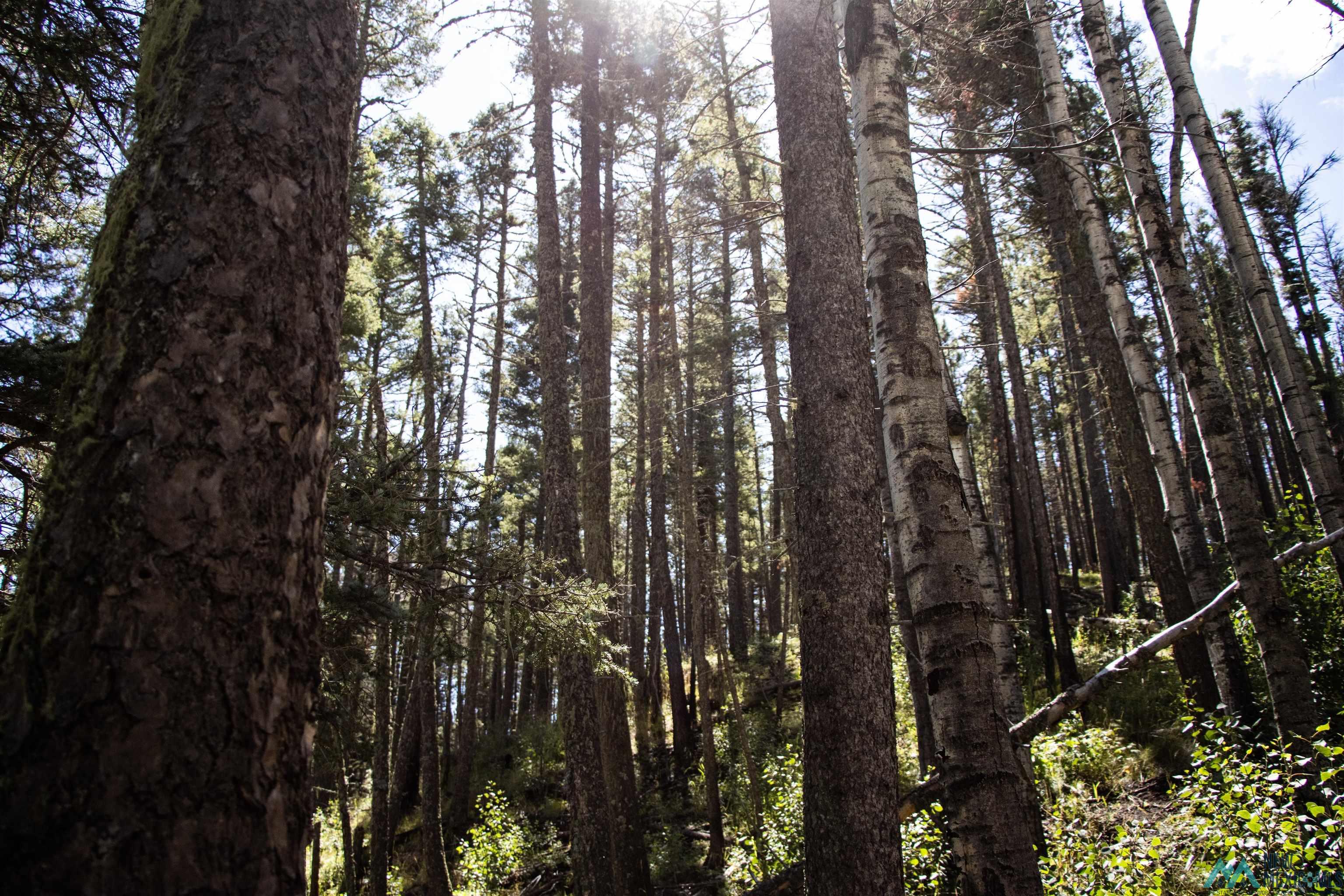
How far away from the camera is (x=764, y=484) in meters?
40.9

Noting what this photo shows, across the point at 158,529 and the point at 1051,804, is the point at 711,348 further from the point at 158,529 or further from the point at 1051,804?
the point at 158,529

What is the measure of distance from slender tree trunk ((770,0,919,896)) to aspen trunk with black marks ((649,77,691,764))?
222 inches

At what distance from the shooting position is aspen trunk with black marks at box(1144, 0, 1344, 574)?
22.7 ft

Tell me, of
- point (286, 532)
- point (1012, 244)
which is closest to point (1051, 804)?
point (286, 532)

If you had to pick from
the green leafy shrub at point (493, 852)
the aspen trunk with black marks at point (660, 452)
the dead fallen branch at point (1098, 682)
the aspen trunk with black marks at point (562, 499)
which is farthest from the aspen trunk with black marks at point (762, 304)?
the green leafy shrub at point (493, 852)

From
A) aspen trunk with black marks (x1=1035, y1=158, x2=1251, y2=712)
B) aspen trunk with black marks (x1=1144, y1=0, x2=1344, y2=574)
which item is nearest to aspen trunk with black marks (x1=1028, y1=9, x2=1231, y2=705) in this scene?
aspen trunk with black marks (x1=1035, y1=158, x2=1251, y2=712)

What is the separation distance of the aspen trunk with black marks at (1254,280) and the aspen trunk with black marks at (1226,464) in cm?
66

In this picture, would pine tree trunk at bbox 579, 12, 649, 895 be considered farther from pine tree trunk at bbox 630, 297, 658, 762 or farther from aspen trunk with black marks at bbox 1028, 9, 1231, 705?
aspen trunk with black marks at bbox 1028, 9, 1231, 705

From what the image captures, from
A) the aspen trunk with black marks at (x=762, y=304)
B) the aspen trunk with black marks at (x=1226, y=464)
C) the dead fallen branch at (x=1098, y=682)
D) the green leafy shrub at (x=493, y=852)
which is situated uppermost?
the aspen trunk with black marks at (x=762, y=304)

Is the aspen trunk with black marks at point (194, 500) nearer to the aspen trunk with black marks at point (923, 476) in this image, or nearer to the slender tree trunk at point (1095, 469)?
the aspen trunk with black marks at point (923, 476)

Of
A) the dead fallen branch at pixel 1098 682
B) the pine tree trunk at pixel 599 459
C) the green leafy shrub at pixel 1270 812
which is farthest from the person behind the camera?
the pine tree trunk at pixel 599 459

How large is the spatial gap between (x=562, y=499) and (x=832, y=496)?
5063 millimetres

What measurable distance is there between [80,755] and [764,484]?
40.4 meters

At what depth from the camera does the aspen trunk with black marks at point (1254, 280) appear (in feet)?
22.7
